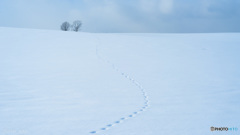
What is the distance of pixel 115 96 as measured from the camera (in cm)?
381

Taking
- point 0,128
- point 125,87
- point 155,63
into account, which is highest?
point 155,63

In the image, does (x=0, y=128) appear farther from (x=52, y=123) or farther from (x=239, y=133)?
(x=239, y=133)

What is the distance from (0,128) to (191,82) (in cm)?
347

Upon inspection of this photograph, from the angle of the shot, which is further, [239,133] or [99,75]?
[99,75]

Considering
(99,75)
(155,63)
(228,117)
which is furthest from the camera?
(155,63)

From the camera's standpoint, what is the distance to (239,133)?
2.46 m

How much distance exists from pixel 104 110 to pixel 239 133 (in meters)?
1.54

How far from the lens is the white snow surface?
262 cm

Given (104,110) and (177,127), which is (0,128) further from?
(177,127)

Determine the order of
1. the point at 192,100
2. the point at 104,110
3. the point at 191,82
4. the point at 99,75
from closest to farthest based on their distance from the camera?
the point at 104,110, the point at 192,100, the point at 191,82, the point at 99,75

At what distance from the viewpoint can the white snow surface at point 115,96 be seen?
8.61 feet

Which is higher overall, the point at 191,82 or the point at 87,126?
the point at 191,82

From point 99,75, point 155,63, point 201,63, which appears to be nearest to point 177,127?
point 99,75

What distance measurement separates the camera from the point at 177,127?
102 inches
